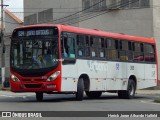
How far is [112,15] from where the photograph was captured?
44.1m

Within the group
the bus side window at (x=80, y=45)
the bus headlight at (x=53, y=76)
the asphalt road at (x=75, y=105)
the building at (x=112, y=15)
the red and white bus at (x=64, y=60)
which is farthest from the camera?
the building at (x=112, y=15)

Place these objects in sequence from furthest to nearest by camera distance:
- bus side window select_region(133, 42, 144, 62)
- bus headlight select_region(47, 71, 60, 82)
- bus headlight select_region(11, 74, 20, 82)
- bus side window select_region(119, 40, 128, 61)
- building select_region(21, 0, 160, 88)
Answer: building select_region(21, 0, 160, 88)
bus side window select_region(133, 42, 144, 62)
bus side window select_region(119, 40, 128, 61)
bus headlight select_region(11, 74, 20, 82)
bus headlight select_region(47, 71, 60, 82)

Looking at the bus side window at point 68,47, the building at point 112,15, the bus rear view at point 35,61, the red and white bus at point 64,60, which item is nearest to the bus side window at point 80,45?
the red and white bus at point 64,60

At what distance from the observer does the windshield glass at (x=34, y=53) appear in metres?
21.0

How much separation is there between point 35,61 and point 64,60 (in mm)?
1271

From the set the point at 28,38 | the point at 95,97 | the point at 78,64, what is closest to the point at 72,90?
the point at 78,64

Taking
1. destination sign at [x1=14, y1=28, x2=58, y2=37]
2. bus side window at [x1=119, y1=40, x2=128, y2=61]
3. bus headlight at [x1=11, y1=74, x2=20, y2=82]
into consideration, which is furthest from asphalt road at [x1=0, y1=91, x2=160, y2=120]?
bus side window at [x1=119, y1=40, x2=128, y2=61]

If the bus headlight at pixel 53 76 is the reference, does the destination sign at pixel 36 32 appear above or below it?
above

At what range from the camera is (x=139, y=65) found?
27.3 meters

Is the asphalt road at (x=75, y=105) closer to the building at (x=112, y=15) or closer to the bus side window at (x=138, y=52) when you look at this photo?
the bus side window at (x=138, y=52)

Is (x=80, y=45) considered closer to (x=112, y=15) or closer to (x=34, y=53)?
(x=34, y=53)

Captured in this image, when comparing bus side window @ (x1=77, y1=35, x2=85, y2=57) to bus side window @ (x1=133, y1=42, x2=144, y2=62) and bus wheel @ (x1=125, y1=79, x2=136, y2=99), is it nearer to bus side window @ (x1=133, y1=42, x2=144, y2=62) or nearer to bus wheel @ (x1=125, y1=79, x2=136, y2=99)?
bus wheel @ (x1=125, y1=79, x2=136, y2=99)

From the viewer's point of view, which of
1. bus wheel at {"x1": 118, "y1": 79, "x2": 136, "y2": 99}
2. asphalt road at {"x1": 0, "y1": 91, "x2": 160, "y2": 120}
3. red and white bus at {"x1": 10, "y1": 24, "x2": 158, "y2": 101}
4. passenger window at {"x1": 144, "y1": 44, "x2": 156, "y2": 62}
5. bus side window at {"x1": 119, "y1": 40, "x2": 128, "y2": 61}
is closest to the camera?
asphalt road at {"x1": 0, "y1": 91, "x2": 160, "y2": 120}

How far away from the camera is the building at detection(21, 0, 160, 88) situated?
41406 millimetres
